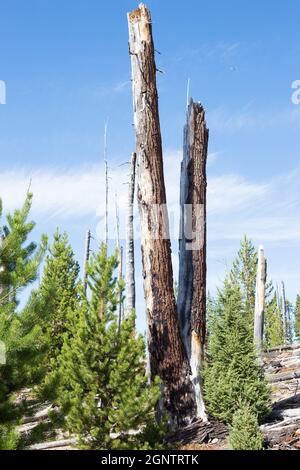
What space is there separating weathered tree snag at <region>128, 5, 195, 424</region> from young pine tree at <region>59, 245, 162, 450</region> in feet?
5.59

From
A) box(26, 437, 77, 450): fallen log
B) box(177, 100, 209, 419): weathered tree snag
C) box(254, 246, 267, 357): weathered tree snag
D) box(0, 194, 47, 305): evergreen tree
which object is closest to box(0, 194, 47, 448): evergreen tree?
box(0, 194, 47, 305): evergreen tree

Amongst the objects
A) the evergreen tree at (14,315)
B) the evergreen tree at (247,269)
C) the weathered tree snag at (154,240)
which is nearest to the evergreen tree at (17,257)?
the evergreen tree at (14,315)

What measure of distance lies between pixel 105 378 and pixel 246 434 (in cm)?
232

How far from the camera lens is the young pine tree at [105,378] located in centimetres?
822

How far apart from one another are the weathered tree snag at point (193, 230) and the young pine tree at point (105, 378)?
2636mm

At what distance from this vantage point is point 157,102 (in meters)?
11.3

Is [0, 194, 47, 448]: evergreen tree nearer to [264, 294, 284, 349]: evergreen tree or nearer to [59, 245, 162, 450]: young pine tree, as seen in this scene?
[59, 245, 162, 450]: young pine tree

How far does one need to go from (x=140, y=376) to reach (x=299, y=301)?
1920 inches

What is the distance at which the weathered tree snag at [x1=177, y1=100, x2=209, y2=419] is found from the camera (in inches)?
441

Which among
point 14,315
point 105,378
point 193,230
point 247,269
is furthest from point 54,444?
point 247,269

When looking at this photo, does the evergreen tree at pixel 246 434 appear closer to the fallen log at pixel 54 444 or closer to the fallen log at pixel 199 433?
the fallen log at pixel 199 433

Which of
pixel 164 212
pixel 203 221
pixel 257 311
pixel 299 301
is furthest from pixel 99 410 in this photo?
pixel 299 301

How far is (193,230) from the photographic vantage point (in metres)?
11.6
